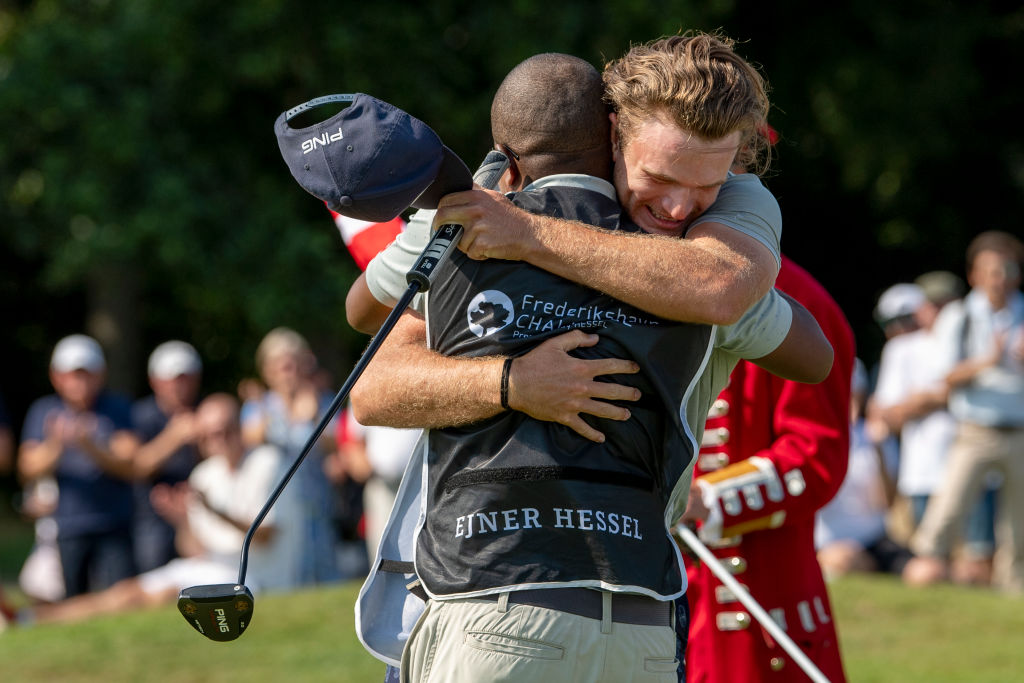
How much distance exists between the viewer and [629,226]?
264cm

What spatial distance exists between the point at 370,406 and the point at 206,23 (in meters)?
11.8

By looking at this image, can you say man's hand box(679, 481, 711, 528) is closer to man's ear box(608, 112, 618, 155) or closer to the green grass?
man's ear box(608, 112, 618, 155)

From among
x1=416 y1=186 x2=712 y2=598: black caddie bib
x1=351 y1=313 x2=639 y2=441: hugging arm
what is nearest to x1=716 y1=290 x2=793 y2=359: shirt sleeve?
x1=416 y1=186 x2=712 y2=598: black caddie bib

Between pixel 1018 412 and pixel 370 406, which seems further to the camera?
pixel 1018 412

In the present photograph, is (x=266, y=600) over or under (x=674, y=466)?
under

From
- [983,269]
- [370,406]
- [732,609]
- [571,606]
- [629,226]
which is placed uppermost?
[629,226]

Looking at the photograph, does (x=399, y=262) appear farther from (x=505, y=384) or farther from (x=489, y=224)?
(x=505, y=384)

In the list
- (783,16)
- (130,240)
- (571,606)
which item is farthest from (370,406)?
(783,16)

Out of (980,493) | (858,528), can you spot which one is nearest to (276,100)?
(858,528)

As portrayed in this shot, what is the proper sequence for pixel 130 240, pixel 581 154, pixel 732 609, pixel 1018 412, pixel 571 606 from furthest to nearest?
pixel 130 240, pixel 1018 412, pixel 732 609, pixel 581 154, pixel 571 606

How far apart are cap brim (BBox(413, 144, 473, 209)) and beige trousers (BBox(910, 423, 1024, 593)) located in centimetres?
768

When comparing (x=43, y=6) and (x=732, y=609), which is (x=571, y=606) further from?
(x=43, y=6)

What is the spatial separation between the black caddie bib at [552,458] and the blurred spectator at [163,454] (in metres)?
7.23

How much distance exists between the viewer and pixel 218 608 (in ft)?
7.97
